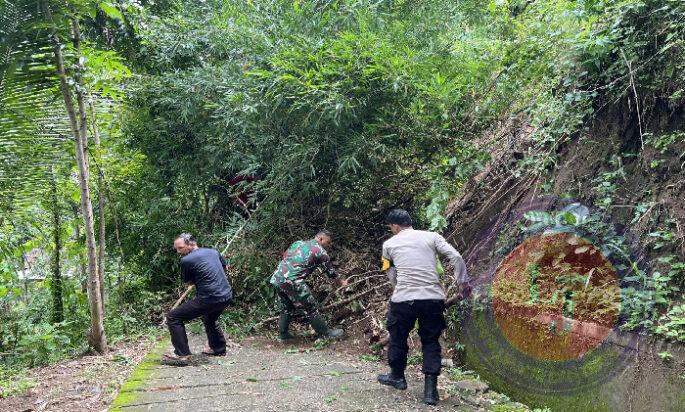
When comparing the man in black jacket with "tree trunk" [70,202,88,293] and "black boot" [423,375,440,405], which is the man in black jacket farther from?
"tree trunk" [70,202,88,293]

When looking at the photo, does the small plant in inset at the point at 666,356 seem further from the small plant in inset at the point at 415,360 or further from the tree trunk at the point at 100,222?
the tree trunk at the point at 100,222

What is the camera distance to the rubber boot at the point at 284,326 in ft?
21.6

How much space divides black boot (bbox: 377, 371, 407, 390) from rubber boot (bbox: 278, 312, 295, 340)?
230cm

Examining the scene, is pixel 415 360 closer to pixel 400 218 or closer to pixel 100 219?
pixel 400 218

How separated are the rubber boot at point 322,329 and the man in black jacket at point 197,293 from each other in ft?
3.90

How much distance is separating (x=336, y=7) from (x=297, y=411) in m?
5.06

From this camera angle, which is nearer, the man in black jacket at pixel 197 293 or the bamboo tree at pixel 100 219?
the man in black jacket at pixel 197 293

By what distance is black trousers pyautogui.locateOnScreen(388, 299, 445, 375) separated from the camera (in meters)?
4.21

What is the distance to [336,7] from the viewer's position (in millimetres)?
6582

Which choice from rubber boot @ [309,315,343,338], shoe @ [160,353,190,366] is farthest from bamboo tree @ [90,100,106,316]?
rubber boot @ [309,315,343,338]

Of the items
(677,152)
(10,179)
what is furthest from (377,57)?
(10,179)

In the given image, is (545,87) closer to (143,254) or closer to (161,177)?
(161,177)

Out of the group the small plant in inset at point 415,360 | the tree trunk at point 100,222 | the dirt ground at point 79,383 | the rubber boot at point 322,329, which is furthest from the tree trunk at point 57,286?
the small plant in inset at point 415,360
